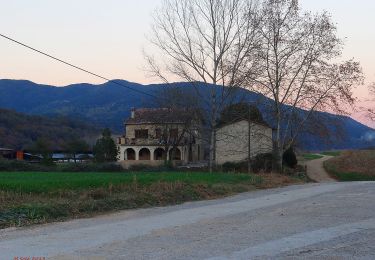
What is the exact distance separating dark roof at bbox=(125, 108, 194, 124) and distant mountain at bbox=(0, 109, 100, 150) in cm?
3792

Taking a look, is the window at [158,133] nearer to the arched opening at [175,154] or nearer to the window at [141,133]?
the arched opening at [175,154]

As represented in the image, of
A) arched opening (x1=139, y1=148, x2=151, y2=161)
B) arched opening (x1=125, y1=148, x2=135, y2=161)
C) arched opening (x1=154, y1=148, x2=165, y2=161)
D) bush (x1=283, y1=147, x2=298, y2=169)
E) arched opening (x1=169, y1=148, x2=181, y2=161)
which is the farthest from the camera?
arched opening (x1=125, y1=148, x2=135, y2=161)

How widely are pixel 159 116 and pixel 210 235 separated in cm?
6088

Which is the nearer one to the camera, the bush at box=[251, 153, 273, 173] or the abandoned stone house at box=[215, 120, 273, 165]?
the bush at box=[251, 153, 273, 173]

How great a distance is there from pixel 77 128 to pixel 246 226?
433 feet

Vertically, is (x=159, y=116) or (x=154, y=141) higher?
(x=159, y=116)

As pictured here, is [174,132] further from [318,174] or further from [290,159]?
[318,174]

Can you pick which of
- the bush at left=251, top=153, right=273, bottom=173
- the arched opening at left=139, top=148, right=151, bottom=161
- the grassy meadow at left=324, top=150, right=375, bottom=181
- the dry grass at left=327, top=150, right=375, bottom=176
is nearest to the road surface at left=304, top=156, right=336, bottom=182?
the grassy meadow at left=324, top=150, right=375, bottom=181

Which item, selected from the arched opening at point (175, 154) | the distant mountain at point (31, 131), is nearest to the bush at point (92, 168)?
the arched opening at point (175, 154)

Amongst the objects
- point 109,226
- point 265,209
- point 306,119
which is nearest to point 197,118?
point 306,119

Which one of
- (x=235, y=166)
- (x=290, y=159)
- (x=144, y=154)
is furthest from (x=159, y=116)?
(x=235, y=166)

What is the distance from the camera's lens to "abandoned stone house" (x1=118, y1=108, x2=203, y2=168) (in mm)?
71750

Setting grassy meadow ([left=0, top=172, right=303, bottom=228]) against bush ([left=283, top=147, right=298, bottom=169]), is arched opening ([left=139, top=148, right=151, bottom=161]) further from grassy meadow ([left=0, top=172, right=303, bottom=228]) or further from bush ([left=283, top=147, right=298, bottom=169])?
grassy meadow ([left=0, top=172, right=303, bottom=228])

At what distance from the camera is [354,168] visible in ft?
203
